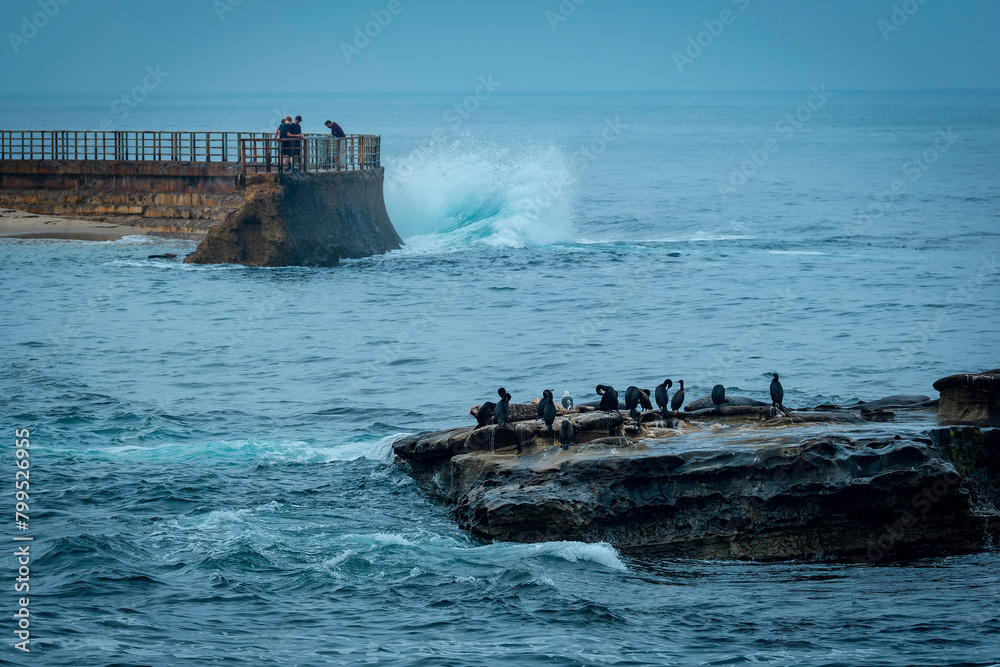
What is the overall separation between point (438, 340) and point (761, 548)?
51.4 ft

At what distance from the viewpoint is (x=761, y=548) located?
1430 cm

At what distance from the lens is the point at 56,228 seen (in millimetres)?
43219

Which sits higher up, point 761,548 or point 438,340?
point 438,340

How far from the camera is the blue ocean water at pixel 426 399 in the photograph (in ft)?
40.5

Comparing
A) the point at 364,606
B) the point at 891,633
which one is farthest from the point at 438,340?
the point at 891,633

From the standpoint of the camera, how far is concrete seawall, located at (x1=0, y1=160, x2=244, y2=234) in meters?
42.2

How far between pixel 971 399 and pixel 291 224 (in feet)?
81.4

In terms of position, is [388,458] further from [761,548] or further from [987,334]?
[987,334]

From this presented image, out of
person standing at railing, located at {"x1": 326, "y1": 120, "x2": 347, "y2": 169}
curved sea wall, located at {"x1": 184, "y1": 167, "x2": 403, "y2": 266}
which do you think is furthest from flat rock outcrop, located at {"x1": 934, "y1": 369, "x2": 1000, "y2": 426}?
person standing at railing, located at {"x1": 326, "y1": 120, "x2": 347, "y2": 169}

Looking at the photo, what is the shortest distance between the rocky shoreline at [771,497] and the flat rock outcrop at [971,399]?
108 cm

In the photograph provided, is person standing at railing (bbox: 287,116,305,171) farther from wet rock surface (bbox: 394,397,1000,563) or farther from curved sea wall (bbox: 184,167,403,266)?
wet rock surface (bbox: 394,397,1000,563)

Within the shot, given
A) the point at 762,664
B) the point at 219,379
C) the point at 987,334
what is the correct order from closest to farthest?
the point at 762,664
the point at 219,379
the point at 987,334

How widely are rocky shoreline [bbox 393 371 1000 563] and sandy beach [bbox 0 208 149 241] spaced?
104 ft

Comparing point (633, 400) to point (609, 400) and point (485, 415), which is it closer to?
point (609, 400)
